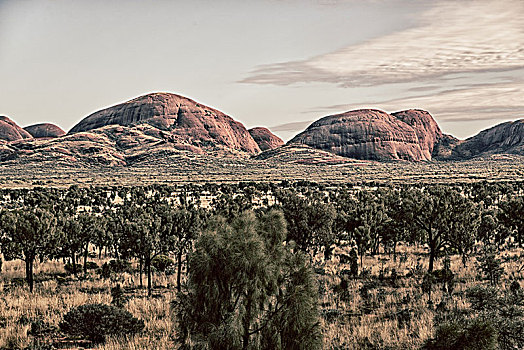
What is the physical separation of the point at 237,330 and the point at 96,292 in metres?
18.5

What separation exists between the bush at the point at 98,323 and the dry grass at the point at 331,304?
1.97 feet

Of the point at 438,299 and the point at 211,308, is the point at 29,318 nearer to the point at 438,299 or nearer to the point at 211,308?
the point at 211,308

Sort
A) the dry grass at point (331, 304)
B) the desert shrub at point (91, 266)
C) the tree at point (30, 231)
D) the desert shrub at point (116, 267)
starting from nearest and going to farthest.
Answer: the dry grass at point (331, 304) → the tree at point (30, 231) → the desert shrub at point (116, 267) → the desert shrub at point (91, 266)

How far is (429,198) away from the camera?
30.1m

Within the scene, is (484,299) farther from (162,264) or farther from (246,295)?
(162,264)

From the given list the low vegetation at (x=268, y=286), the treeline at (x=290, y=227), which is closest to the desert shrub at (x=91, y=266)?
the low vegetation at (x=268, y=286)

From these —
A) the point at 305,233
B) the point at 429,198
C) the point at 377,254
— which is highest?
the point at 429,198

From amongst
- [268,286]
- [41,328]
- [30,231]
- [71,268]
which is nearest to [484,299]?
[268,286]

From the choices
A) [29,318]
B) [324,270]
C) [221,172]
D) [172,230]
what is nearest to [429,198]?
[324,270]

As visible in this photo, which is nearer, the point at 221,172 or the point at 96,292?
the point at 96,292

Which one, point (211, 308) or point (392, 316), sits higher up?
point (211, 308)

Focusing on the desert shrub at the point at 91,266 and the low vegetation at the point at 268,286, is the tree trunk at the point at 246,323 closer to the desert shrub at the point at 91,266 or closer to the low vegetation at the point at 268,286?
the low vegetation at the point at 268,286

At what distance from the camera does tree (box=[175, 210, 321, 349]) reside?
10875 millimetres

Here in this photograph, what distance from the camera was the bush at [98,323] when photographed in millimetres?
17750
